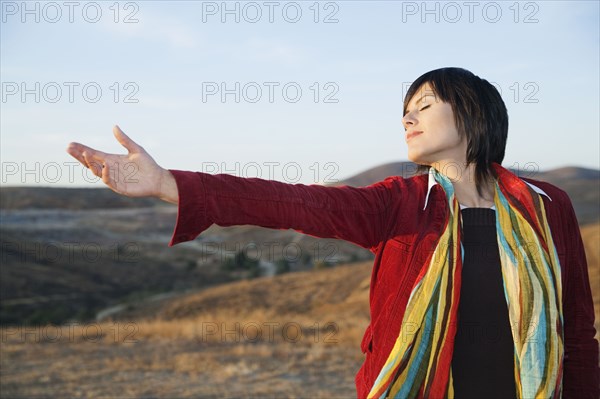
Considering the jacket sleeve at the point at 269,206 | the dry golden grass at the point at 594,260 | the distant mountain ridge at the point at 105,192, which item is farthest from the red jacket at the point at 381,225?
the distant mountain ridge at the point at 105,192

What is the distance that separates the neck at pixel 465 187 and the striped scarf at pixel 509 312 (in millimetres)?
114

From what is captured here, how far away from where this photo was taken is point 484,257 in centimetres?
212

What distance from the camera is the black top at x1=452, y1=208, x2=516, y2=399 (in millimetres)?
2041

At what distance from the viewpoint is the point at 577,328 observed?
2.27 meters

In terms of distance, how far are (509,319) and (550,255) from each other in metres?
0.26

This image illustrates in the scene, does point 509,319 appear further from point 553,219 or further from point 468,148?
point 468,148

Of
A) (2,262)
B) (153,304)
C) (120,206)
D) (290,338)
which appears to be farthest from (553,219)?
(120,206)

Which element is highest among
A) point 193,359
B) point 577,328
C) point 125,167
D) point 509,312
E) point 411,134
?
point 411,134

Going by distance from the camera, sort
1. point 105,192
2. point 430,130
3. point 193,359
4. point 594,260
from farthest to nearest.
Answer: point 105,192, point 594,260, point 193,359, point 430,130

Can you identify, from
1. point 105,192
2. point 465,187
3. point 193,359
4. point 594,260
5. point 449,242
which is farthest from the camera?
point 105,192

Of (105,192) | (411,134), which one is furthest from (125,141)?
(105,192)

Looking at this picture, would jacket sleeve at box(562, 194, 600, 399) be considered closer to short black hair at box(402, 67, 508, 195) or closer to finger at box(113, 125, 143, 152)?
short black hair at box(402, 67, 508, 195)

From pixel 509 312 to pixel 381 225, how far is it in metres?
0.50

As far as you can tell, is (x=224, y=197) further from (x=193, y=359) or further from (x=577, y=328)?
(x=193, y=359)
